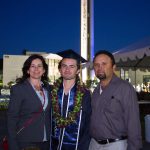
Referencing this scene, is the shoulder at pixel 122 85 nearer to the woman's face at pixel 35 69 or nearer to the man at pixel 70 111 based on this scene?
the man at pixel 70 111

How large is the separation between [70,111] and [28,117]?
411 millimetres

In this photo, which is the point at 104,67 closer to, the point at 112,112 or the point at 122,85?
the point at 122,85

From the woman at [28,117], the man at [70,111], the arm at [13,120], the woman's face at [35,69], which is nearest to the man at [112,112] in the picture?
the man at [70,111]

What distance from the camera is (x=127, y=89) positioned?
3121 millimetres

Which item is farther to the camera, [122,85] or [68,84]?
[68,84]

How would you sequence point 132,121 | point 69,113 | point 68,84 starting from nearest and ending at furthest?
point 132,121
point 69,113
point 68,84

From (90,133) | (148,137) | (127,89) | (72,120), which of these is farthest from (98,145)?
(148,137)

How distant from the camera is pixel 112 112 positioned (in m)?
3.16

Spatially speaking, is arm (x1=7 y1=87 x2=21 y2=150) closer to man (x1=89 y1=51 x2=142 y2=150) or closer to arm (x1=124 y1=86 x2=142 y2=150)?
man (x1=89 y1=51 x2=142 y2=150)

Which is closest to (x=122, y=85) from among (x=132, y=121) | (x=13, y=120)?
(x=132, y=121)

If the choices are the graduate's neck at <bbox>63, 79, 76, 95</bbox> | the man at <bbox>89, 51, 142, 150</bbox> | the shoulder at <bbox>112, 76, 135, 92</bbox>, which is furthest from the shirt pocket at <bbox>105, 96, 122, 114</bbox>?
the graduate's neck at <bbox>63, 79, 76, 95</bbox>

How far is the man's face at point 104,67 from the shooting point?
3293mm

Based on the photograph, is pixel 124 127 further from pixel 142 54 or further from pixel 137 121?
pixel 142 54

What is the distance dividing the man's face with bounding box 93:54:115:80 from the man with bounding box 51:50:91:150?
213mm
